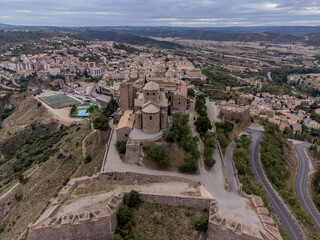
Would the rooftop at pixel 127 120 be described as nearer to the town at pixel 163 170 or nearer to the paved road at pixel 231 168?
the town at pixel 163 170

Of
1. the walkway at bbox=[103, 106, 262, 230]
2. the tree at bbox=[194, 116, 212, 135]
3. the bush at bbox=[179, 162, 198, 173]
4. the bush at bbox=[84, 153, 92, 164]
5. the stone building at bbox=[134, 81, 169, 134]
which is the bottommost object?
the bush at bbox=[84, 153, 92, 164]

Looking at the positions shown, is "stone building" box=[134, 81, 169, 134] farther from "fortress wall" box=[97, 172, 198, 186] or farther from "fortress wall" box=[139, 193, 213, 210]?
"fortress wall" box=[139, 193, 213, 210]

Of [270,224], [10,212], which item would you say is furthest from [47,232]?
[270,224]

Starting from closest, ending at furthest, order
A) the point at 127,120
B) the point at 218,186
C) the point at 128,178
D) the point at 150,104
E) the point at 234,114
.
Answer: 1. the point at 128,178
2. the point at 218,186
3. the point at 150,104
4. the point at 127,120
5. the point at 234,114

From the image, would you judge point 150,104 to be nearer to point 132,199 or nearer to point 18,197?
point 132,199

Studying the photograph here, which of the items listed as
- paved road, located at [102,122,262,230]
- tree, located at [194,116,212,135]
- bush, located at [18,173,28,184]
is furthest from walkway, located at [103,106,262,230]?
bush, located at [18,173,28,184]

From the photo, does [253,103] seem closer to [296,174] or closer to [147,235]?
[296,174]

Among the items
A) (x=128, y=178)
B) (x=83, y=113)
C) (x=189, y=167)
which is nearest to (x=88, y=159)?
(x=128, y=178)
